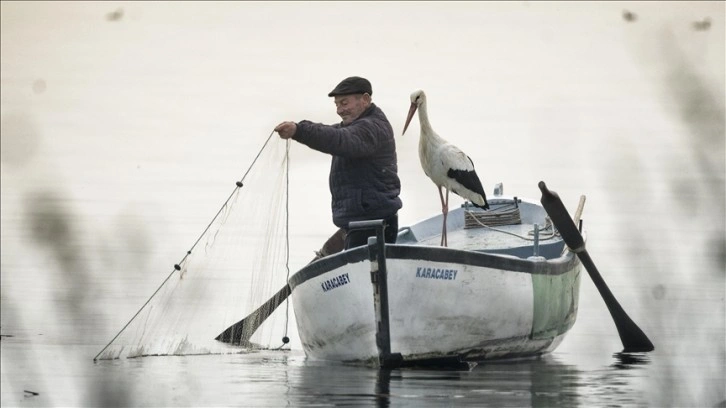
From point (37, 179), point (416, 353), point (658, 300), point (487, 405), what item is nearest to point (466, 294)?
point (416, 353)

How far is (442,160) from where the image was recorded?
12.5 metres

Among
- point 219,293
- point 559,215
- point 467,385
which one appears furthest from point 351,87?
point 219,293

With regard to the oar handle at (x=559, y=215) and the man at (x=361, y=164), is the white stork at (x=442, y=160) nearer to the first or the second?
the oar handle at (x=559, y=215)

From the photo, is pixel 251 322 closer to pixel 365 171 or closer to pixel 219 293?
pixel 219 293

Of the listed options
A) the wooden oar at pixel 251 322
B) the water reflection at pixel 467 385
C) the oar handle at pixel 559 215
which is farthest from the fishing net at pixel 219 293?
the oar handle at pixel 559 215

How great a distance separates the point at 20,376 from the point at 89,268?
2.60 metres

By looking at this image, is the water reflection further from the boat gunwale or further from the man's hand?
the man's hand

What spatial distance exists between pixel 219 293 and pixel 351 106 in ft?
16.5

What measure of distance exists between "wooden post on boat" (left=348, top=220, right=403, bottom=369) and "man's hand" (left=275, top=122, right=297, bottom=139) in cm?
74

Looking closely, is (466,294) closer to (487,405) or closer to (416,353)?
(416,353)

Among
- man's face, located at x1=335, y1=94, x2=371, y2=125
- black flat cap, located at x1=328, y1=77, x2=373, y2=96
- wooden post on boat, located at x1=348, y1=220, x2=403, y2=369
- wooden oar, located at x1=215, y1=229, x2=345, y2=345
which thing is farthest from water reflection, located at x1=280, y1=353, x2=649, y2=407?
wooden oar, located at x1=215, y1=229, x2=345, y2=345

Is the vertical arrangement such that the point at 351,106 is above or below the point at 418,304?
above

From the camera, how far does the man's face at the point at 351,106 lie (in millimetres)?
11250

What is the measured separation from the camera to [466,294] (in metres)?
10.6
